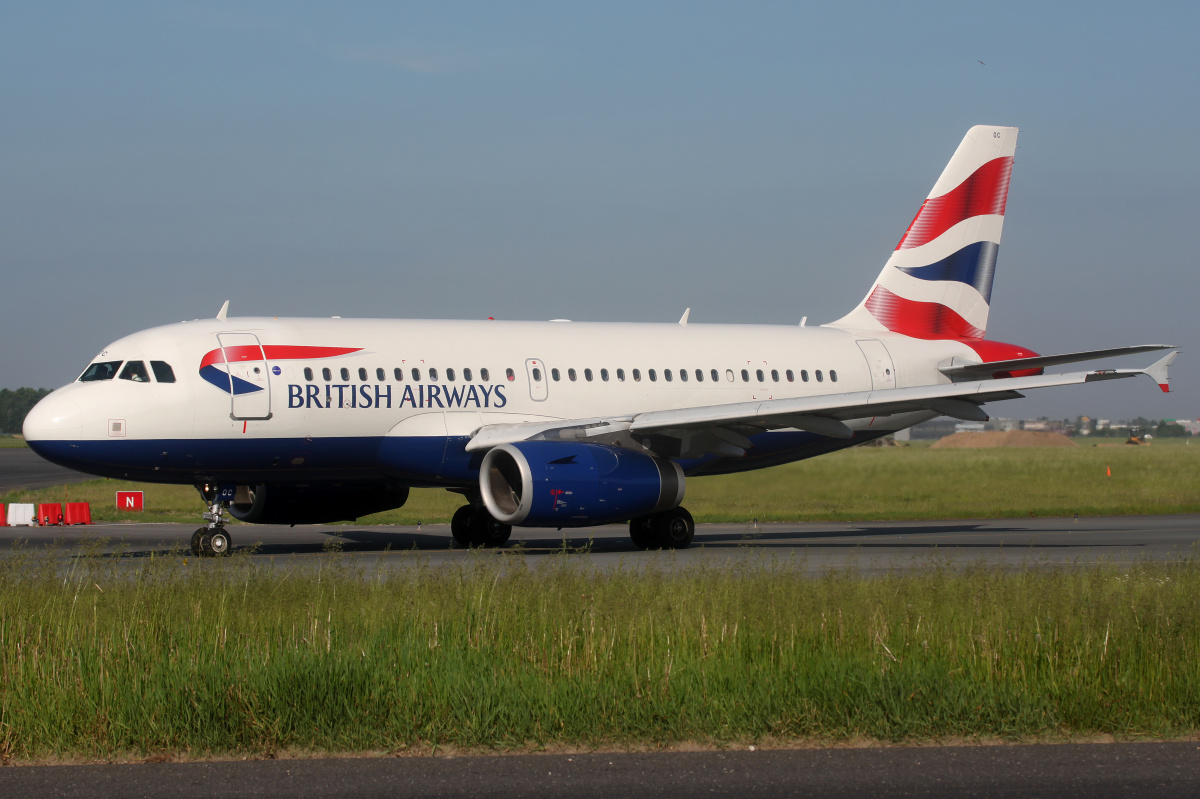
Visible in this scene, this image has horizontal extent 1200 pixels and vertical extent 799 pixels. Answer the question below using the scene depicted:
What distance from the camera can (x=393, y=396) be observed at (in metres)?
19.8

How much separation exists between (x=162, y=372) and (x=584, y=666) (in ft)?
40.7

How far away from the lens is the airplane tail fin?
26.0m

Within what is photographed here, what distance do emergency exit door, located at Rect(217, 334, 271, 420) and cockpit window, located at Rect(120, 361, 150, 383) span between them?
116cm

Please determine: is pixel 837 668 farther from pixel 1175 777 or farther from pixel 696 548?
pixel 696 548

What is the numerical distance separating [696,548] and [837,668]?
1249 centimetres

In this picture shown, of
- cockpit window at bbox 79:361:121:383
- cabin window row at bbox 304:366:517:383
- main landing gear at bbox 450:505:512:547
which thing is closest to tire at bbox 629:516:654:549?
main landing gear at bbox 450:505:512:547

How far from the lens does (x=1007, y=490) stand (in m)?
34.8

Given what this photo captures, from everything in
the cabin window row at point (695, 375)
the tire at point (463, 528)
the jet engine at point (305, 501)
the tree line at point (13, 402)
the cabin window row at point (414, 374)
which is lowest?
the tire at point (463, 528)

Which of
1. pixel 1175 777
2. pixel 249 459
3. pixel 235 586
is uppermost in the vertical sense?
pixel 249 459

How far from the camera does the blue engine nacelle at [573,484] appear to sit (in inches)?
713

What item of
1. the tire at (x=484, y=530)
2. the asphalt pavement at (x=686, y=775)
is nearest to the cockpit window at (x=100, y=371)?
the tire at (x=484, y=530)

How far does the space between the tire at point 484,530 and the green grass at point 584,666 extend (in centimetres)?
1108

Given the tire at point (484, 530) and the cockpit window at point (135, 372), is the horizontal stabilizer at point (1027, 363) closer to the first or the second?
the tire at point (484, 530)

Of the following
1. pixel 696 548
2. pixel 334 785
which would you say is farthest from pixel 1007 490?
pixel 334 785
